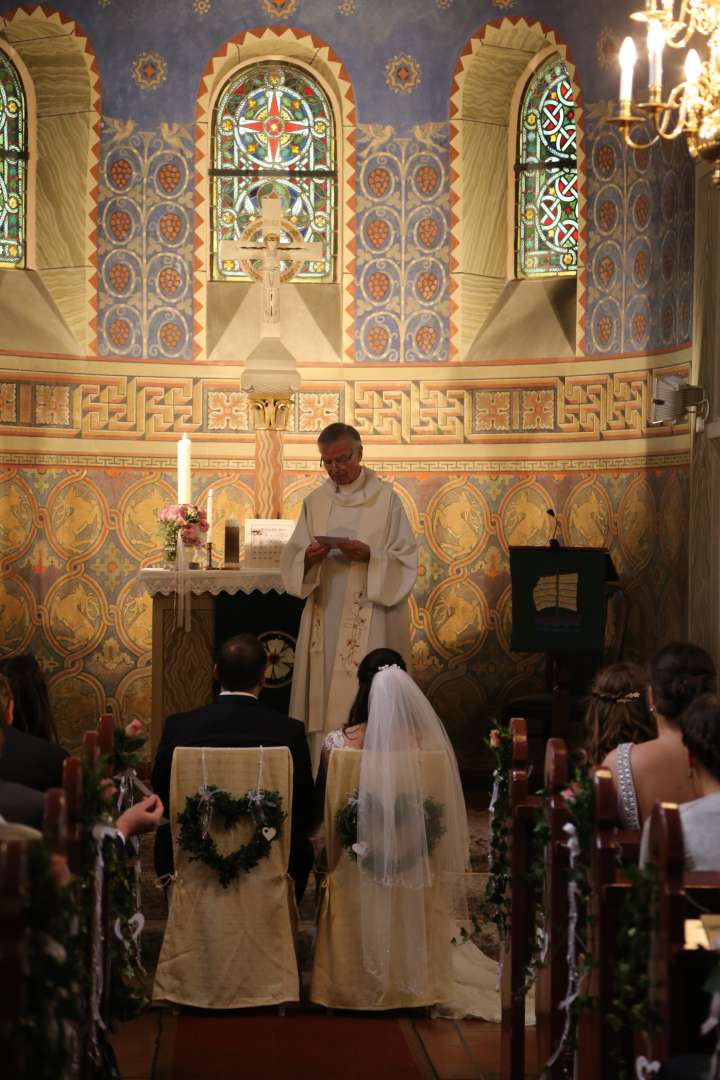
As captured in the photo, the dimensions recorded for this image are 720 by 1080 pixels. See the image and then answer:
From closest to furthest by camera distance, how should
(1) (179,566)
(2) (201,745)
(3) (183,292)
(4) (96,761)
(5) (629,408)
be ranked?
(4) (96,761), (2) (201,745), (1) (179,566), (5) (629,408), (3) (183,292)

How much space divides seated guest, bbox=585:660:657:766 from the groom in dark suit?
1.28m

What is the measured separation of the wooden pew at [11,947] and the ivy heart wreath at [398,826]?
278cm

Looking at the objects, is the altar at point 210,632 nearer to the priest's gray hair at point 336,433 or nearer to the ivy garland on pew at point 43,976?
the priest's gray hair at point 336,433

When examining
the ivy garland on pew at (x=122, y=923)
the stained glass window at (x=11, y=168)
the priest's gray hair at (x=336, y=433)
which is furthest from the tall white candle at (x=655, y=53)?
the stained glass window at (x=11, y=168)

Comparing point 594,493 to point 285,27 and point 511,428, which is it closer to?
point 511,428

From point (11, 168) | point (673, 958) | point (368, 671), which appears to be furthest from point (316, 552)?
point (673, 958)

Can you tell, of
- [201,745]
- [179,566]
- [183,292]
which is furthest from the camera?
[183,292]

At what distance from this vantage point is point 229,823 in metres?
5.58

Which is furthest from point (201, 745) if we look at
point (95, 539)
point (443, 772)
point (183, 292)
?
point (183, 292)

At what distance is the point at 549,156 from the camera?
11.4 metres

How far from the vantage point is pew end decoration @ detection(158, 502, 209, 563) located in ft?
30.2

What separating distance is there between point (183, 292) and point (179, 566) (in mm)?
3171

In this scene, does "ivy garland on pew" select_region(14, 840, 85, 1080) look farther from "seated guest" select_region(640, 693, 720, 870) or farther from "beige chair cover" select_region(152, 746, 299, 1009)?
"beige chair cover" select_region(152, 746, 299, 1009)

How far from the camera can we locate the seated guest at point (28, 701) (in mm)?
5332
